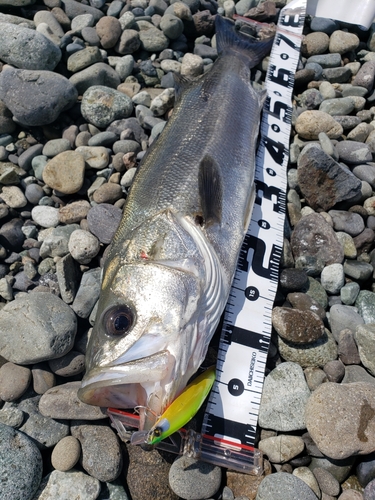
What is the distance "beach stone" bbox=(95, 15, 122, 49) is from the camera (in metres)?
5.40

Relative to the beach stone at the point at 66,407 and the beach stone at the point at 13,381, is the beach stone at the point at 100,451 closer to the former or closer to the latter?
the beach stone at the point at 66,407

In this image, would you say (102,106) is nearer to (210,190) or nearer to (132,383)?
(210,190)

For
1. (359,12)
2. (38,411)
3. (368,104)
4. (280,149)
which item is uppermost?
(359,12)

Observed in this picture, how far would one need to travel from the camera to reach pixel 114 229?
3807 millimetres

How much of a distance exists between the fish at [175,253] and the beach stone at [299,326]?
23.9 inches

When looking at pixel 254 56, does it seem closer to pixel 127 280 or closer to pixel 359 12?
pixel 359 12

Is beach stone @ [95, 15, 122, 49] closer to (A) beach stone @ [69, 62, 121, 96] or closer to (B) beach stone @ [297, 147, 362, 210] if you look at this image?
(A) beach stone @ [69, 62, 121, 96]

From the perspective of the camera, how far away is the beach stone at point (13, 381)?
3100mm

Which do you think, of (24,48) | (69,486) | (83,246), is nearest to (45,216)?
(83,246)

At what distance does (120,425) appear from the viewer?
→ 2834 mm

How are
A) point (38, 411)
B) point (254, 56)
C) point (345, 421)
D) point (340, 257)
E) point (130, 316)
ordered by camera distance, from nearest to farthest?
point (130, 316)
point (345, 421)
point (38, 411)
point (340, 257)
point (254, 56)

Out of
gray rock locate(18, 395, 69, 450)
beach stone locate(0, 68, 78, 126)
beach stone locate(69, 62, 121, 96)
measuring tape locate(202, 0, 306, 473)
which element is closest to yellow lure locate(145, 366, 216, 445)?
measuring tape locate(202, 0, 306, 473)

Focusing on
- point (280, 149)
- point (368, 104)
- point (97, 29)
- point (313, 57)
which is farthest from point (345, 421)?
point (97, 29)

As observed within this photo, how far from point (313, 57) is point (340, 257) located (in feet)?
11.3
